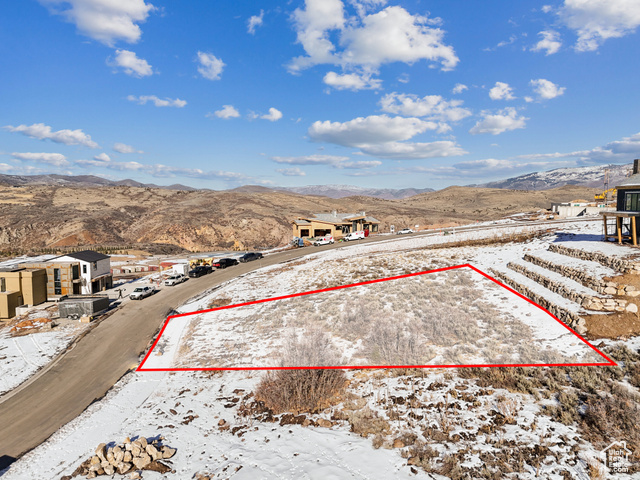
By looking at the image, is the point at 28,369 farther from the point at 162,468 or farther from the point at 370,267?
the point at 370,267

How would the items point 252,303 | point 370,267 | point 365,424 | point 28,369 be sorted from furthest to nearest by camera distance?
point 370,267 < point 252,303 < point 28,369 < point 365,424

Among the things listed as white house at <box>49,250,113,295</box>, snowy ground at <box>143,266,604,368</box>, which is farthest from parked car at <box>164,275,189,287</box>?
snowy ground at <box>143,266,604,368</box>

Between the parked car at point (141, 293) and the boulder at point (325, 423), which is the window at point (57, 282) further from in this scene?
the boulder at point (325, 423)

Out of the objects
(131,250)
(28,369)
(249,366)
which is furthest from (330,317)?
(131,250)

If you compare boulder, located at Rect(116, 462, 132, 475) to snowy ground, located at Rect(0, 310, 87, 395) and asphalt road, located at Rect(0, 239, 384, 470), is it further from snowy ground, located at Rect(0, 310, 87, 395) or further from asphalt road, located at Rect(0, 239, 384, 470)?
snowy ground, located at Rect(0, 310, 87, 395)

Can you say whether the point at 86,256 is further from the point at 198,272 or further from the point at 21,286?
the point at 198,272

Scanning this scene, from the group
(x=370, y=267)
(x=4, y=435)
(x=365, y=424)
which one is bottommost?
(x=4, y=435)
